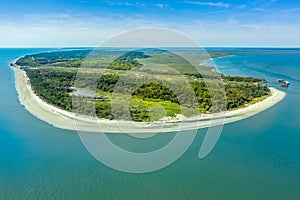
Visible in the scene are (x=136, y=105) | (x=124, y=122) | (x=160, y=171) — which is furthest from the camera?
(x=136, y=105)

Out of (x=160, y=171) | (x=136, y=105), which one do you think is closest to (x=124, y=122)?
(x=136, y=105)

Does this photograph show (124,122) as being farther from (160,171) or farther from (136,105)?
(160,171)

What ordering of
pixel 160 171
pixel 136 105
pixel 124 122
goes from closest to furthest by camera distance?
pixel 160 171
pixel 124 122
pixel 136 105

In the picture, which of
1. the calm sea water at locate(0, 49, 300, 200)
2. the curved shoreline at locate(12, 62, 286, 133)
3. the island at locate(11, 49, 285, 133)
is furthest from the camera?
the island at locate(11, 49, 285, 133)

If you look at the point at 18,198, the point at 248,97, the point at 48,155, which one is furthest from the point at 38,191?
the point at 248,97

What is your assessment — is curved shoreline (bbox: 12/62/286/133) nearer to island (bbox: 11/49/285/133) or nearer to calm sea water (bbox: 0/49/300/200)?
island (bbox: 11/49/285/133)

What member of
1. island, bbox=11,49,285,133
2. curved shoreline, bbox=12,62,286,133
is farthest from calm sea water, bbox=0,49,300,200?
island, bbox=11,49,285,133

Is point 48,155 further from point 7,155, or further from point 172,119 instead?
point 172,119

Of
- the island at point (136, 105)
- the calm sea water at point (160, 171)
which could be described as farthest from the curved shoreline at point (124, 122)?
the calm sea water at point (160, 171)

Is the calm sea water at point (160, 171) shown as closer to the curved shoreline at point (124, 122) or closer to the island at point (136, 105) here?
the curved shoreline at point (124, 122)

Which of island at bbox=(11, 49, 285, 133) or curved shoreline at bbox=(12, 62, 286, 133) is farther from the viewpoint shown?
island at bbox=(11, 49, 285, 133)
